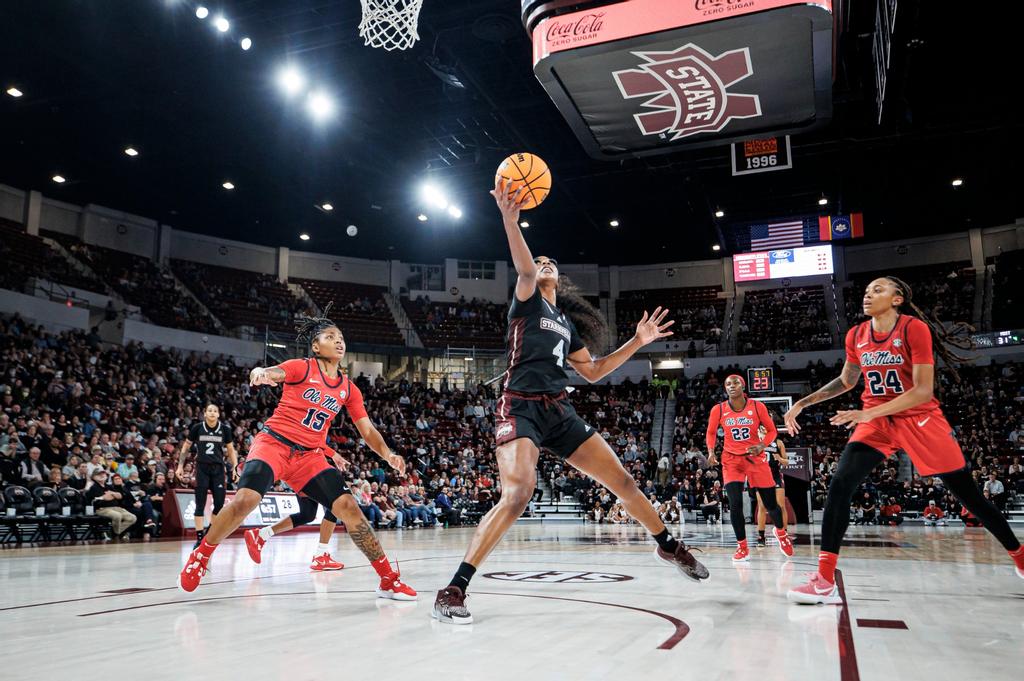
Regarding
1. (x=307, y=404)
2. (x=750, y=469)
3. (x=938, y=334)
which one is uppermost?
(x=938, y=334)

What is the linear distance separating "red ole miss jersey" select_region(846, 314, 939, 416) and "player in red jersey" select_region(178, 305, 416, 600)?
300 centimetres

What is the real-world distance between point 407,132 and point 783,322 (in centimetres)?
1932

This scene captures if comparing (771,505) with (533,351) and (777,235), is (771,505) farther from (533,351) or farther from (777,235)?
(777,235)

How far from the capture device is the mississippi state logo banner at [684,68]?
6621mm

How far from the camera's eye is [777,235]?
76.8 feet

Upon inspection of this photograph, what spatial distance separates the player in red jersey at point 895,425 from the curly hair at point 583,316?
1.66m

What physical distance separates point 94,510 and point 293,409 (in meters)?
9.02

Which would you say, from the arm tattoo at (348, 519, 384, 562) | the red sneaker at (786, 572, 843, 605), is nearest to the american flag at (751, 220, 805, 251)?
the red sneaker at (786, 572, 843, 605)

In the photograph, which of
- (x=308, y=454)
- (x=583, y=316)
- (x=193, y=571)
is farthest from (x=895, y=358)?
(x=193, y=571)

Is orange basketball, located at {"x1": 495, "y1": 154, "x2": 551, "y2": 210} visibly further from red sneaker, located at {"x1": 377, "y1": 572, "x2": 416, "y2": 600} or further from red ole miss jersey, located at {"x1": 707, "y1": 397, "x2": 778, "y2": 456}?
red ole miss jersey, located at {"x1": 707, "y1": 397, "x2": 778, "y2": 456}

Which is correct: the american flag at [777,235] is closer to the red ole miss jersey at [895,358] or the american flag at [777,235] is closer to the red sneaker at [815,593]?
the red ole miss jersey at [895,358]

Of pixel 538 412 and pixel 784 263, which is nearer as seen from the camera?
pixel 538 412

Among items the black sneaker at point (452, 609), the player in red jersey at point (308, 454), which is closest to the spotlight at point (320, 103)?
the player in red jersey at point (308, 454)

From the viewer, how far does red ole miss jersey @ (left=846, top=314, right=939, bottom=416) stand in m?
4.36
